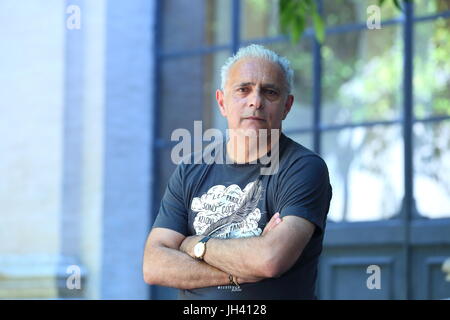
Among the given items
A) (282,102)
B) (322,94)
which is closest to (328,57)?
(322,94)

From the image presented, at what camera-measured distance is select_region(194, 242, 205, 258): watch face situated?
3.76 metres

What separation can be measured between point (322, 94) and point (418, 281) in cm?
189

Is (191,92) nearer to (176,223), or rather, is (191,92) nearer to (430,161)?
(430,161)

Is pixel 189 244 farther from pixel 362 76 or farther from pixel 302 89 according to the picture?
pixel 302 89

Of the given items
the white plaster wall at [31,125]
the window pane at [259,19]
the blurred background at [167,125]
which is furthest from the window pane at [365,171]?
the white plaster wall at [31,125]

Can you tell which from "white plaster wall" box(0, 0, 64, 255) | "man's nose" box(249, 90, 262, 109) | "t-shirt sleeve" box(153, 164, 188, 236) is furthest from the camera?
"white plaster wall" box(0, 0, 64, 255)

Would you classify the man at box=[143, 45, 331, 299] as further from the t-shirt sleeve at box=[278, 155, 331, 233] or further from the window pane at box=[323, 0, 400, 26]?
the window pane at box=[323, 0, 400, 26]

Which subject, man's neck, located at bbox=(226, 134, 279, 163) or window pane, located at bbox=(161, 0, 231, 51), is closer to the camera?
man's neck, located at bbox=(226, 134, 279, 163)

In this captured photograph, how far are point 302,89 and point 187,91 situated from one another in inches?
55.3

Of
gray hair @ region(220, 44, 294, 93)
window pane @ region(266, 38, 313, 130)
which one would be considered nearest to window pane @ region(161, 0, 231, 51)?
window pane @ region(266, 38, 313, 130)

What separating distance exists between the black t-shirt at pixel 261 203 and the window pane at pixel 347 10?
17.1ft

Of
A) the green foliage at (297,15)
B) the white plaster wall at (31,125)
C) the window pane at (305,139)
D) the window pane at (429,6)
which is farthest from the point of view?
the white plaster wall at (31,125)

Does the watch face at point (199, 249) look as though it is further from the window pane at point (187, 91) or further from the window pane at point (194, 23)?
the window pane at point (194, 23)

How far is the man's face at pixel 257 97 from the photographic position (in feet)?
12.6
